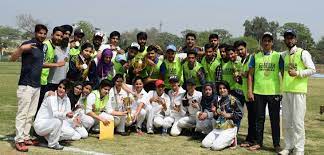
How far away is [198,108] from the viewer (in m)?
8.10

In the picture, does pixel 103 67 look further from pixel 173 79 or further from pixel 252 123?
pixel 252 123

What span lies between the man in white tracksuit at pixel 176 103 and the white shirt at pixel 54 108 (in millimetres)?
2328

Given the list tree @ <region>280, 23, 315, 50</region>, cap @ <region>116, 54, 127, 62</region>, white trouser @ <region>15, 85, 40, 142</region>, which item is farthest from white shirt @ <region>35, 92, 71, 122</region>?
tree @ <region>280, 23, 315, 50</region>

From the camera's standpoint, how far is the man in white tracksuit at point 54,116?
6.66 metres

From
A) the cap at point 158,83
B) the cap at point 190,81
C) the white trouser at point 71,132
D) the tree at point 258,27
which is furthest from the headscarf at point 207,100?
the tree at point 258,27

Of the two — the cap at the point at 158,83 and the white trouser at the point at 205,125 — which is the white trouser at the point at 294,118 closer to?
the white trouser at the point at 205,125

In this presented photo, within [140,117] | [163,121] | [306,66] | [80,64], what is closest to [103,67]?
[80,64]

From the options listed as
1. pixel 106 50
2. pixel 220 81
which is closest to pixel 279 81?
pixel 220 81

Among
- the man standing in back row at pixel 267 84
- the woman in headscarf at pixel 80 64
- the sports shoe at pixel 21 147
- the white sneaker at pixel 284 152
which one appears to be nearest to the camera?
the sports shoe at pixel 21 147

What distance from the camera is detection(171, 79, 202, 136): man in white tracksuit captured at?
8102 mm

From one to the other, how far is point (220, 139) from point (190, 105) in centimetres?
118

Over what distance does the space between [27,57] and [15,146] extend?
1486mm

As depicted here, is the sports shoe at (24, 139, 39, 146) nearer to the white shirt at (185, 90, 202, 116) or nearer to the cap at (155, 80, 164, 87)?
the cap at (155, 80, 164, 87)

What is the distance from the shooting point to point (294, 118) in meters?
6.69
